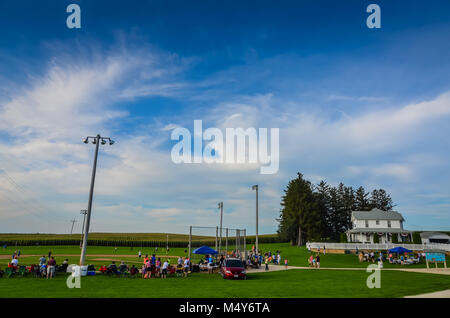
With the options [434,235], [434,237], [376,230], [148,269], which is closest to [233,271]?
[148,269]

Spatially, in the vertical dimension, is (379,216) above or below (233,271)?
above

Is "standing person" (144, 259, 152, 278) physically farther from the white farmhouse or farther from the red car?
the white farmhouse

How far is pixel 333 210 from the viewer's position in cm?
9062

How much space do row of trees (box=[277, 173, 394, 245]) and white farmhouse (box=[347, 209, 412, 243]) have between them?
8.34 m

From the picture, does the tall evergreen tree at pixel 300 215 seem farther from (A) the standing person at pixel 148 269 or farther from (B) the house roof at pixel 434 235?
(A) the standing person at pixel 148 269

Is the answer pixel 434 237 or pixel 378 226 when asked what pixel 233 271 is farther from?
pixel 434 237

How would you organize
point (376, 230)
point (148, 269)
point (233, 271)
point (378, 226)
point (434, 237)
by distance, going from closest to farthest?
point (233, 271), point (148, 269), point (376, 230), point (378, 226), point (434, 237)

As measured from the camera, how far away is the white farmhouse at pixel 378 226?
214 feet

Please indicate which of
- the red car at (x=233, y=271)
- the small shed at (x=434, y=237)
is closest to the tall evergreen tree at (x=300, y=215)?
the small shed at (x=434, y=237)

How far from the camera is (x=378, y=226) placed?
68500mm

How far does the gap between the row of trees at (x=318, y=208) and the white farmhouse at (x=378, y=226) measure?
8.34 m

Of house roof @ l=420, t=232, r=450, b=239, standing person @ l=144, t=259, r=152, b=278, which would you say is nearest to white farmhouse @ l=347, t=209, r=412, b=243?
house roof @ l=420, t=232, r=450, b=239

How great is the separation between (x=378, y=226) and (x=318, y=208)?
1407 centimetres
